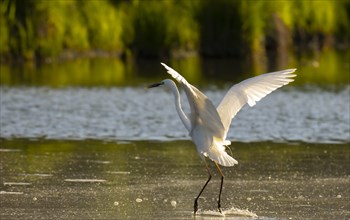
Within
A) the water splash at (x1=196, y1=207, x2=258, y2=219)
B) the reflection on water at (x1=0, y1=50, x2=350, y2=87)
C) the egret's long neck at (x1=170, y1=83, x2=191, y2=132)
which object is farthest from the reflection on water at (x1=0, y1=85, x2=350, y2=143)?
the water splash at (x1=196, y1=207, x2=258, y2=219)

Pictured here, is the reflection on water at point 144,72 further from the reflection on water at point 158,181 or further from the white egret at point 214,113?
the white egret at point 214,113

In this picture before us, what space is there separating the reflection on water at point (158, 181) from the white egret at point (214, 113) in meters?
0.55

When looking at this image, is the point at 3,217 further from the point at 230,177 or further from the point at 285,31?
the point at 285,31

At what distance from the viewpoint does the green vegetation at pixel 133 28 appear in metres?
40.0

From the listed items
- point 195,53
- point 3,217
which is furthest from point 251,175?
point 195,53

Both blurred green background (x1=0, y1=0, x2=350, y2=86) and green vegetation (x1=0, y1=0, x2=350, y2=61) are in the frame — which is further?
green vegetation (x1=0, y1=0, x2=350, y2=61)

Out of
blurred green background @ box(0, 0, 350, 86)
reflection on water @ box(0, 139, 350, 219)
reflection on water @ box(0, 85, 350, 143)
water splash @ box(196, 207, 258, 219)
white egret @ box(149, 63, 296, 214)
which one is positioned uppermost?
white egret @ box(149, 63, 296, 214)

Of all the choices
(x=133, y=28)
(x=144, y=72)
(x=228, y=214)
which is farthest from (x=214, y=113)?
(x=133, y=28)

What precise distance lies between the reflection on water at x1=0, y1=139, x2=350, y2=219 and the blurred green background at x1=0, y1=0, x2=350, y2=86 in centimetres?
1800

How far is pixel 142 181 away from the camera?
39.0 feet

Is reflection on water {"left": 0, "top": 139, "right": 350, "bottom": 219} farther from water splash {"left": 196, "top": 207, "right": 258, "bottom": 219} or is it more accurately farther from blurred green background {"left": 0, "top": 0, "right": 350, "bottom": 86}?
blurred green background {"left": 0, "top": 0, "right": 350, "bottom": 86}

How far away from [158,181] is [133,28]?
32.7 meters

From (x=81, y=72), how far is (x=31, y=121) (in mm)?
15715

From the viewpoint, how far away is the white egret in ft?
33.4
